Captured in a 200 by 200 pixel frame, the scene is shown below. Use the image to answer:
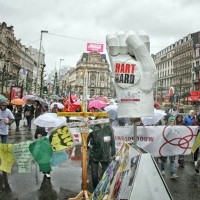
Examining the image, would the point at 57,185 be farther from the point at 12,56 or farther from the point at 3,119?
the point at 12,56

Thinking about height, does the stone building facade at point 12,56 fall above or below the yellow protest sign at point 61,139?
above

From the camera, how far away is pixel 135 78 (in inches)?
284

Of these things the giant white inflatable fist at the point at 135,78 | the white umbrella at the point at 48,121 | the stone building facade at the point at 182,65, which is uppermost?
the stone building facade at the point at 182,65

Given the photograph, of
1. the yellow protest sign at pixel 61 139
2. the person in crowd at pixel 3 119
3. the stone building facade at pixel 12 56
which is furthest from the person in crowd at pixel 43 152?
the stone building facade at pixel 12 56

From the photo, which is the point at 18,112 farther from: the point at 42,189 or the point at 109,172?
the point at 109,172

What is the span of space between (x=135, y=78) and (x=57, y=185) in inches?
125

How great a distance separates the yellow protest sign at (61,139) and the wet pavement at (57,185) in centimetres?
103

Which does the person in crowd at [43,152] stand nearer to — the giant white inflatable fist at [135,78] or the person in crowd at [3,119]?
the giant white inflatable fist at [135,78]

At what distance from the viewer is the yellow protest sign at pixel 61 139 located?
7.33 metres

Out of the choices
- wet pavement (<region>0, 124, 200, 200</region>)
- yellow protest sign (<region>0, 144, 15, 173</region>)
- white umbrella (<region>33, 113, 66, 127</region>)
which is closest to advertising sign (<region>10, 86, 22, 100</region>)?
wet pavement (<region>0, 124, 200, 200</region>)

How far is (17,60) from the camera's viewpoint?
10869 centimetres

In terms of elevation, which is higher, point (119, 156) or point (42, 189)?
point (119, 156)

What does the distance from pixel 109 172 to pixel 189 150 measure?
15.7 ft

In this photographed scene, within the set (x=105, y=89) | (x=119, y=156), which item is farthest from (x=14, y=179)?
(x=105, y=89)
